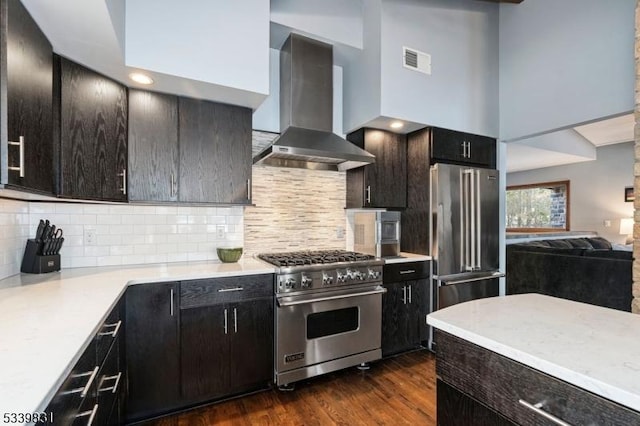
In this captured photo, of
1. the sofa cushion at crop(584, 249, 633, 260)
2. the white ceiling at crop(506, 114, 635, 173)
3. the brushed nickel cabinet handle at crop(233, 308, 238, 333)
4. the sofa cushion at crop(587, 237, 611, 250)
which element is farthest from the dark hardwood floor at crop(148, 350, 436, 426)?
the sofa cushion at crop(587, 237, 611, 250)

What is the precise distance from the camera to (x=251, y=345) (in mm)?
2156

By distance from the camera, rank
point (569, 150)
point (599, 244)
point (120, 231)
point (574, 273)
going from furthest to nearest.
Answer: point (569, 150) < point (599, 244) < point (574, 273) < point (120, 231)

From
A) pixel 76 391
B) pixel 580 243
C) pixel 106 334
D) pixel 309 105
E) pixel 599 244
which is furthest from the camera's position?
pixel 599 244

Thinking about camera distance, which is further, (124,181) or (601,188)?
(601,188)

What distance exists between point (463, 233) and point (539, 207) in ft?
20.6

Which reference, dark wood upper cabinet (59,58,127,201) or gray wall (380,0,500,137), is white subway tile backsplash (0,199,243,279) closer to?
dark wood upper cabinet (59,58,127,201)

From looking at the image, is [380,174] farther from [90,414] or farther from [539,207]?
[539,207]

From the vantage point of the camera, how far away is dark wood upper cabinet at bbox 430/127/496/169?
3049 mm

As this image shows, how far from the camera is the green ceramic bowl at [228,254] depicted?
8.00 ft

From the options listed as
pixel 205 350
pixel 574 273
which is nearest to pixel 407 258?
pixel 205 350

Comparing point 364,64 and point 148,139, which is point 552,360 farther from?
point 364,64

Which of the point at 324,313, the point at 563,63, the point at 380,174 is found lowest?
the point at 324,313

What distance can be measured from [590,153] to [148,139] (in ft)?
26.8

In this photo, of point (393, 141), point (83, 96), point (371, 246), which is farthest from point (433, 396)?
point (83, 96)
